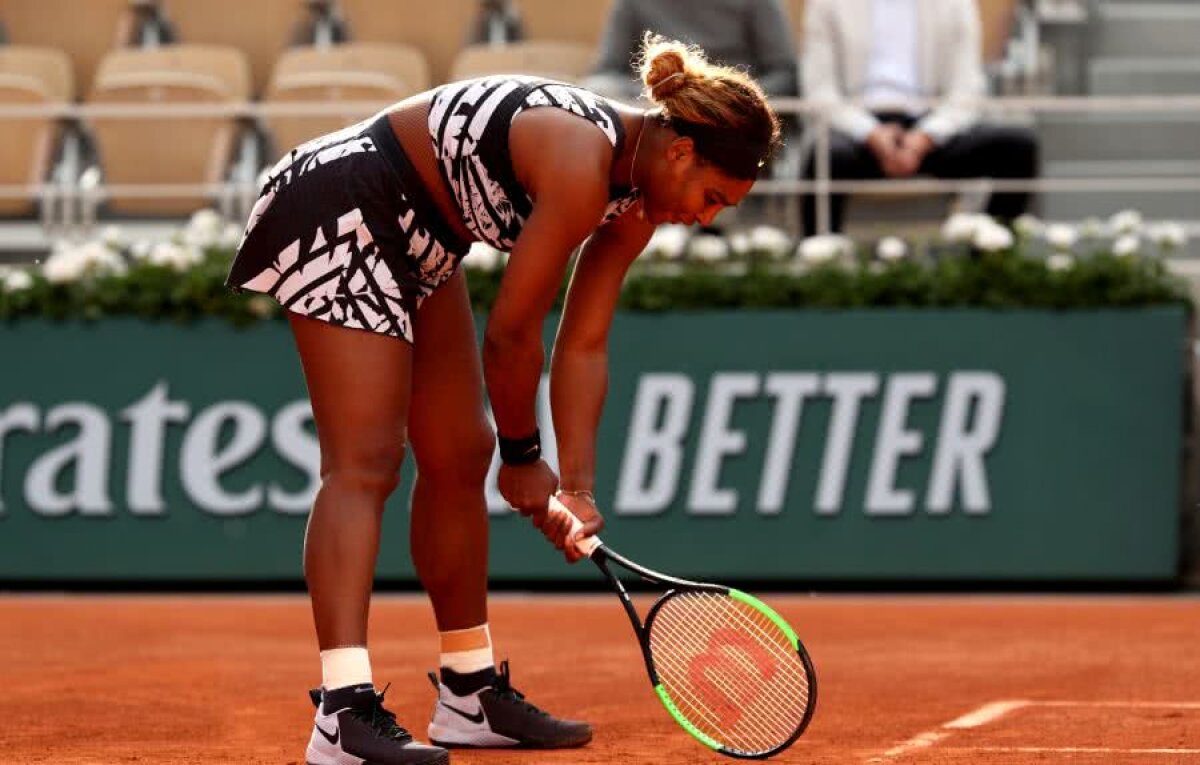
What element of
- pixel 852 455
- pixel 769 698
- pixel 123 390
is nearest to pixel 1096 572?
pixel 852 455

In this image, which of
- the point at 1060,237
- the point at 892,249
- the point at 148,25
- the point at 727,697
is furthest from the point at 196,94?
the point at 727,697

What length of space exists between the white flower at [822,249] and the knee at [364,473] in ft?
14.0

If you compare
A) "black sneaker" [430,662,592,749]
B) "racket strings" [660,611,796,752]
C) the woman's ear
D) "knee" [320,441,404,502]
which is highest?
the woman's ear

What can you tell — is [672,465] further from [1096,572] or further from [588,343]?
[588,343]

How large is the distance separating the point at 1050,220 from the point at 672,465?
2.70 metres

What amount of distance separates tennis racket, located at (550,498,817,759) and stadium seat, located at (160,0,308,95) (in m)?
6.77

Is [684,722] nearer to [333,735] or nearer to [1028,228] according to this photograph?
[333,735]

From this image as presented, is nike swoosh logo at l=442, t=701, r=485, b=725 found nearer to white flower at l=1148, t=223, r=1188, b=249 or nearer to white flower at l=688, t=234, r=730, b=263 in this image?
white flower at l=688, t=234, r=730, b=263

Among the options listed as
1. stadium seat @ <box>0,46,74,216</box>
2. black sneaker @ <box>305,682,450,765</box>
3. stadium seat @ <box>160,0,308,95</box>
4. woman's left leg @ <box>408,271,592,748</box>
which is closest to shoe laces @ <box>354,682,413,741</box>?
black sneaker @ <box>305,682,450,765</box>

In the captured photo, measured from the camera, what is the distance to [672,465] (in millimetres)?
7934

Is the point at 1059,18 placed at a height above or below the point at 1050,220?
above

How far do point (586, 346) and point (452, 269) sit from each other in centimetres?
31

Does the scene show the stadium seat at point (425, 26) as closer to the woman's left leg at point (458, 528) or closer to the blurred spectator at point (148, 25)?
the blurred spectator at point (148, 25)

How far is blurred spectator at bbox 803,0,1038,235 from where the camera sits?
8.01 meters
